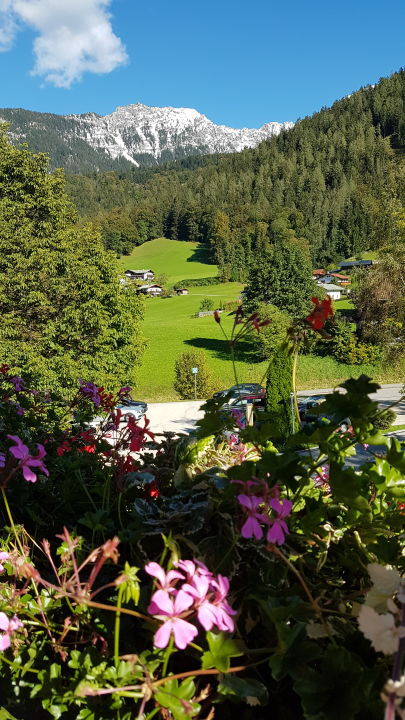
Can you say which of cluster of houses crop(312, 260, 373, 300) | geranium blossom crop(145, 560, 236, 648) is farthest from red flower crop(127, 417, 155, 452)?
cluster of houses crop(312, 260, 373, 300)

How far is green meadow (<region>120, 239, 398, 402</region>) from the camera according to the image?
1089 inches

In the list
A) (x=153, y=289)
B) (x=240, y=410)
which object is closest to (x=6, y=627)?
(x=240, y=410)

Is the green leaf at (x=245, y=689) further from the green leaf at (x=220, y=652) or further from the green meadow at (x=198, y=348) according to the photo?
the green meadow at (x=198, y=348)

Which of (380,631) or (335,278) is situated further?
(335,278)

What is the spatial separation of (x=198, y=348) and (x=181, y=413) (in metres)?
14.6

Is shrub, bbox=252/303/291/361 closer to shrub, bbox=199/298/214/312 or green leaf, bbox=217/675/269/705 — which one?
shrub, bbox=199/298/214/312

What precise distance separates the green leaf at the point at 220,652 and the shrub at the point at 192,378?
72.0 feet

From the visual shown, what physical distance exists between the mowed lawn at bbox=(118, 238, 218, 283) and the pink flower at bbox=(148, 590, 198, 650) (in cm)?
6784

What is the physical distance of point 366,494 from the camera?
1020 millimetres

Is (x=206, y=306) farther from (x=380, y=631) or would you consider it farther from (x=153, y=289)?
(x=380, y=631)

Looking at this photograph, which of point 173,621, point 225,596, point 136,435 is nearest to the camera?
point 173,621

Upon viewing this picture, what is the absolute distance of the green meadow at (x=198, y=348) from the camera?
2767 centimetres

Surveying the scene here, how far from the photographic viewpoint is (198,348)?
35.8m

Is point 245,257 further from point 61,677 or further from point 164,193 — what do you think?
point 61,677
